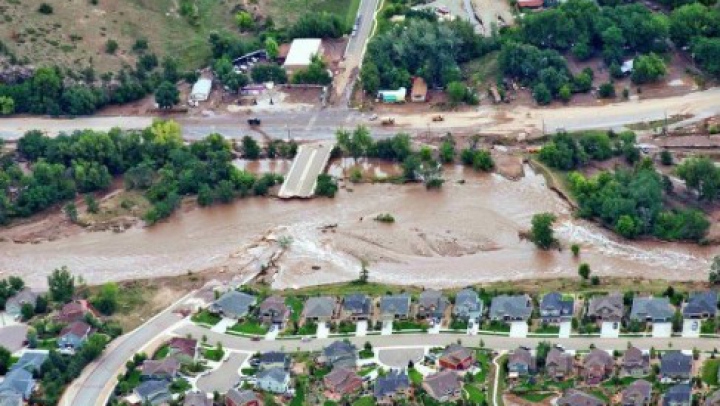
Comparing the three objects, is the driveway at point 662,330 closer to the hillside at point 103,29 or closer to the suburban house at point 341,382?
the suburban house at point 341,382

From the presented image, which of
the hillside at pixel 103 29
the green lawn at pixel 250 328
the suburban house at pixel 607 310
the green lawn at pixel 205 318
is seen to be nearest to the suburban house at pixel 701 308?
the suburban house at pixel 607 310

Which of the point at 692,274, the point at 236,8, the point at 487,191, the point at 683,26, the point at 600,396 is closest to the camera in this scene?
the point at 600,396

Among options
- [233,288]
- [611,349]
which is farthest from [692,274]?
[233,288]

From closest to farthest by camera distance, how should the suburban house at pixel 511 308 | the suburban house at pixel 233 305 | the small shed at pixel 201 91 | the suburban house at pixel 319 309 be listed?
the suburban house at pixel 511 308, the suburban house at pixel 319 309, the suburban house at pixel 233 305, the small shed at pixel 201 91

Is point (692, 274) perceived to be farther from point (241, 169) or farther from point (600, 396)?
point (241, 169)

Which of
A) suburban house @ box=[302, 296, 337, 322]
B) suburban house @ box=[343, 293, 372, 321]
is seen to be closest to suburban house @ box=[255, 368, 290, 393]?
suburban house @ box=[302, 296, 337, 322]

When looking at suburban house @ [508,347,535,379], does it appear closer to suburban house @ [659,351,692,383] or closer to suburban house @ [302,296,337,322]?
suburban house @ [659,351,692,383]
